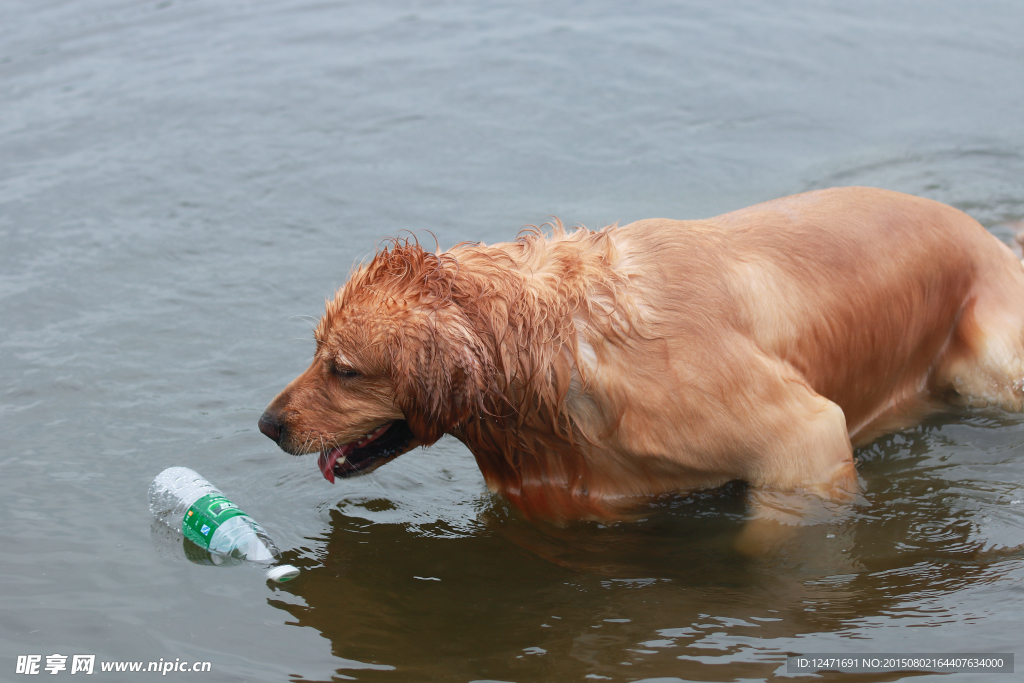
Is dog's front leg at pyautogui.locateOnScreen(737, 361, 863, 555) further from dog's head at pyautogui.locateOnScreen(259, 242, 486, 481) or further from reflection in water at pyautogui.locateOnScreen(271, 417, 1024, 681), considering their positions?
dog's head at pyautogui.locateOnScreen(259, 242, 486, 481)

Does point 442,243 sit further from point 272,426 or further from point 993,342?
point 993,342

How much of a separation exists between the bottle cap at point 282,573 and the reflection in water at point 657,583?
0.18 feet

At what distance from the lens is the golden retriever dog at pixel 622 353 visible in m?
4.47

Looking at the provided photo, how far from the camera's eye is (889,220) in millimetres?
5559

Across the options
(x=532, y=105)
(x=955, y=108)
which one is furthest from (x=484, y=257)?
(x=955, y=108)

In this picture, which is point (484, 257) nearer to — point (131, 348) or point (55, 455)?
point (55, 455)

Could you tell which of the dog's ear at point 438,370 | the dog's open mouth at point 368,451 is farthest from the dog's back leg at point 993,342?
the dog's open mouth at point 368,451

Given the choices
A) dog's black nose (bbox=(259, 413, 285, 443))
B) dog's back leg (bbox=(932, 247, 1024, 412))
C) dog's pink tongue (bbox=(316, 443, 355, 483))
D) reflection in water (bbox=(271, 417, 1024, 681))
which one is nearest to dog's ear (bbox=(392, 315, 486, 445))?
dog's pink tongue (bbox=(316, 443, 355, 483))

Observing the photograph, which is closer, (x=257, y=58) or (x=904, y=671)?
(x=904, y=671)

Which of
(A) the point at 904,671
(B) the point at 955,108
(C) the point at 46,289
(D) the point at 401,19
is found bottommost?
(A) the point at 904,671

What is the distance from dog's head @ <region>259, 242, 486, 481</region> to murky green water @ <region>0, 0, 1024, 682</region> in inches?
36.4

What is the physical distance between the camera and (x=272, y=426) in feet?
16.1

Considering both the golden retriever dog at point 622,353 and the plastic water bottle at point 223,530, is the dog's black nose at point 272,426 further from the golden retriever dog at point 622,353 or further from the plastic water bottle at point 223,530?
the plastic water bottle at point 223,530

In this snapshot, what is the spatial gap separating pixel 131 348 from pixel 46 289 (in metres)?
1.22
